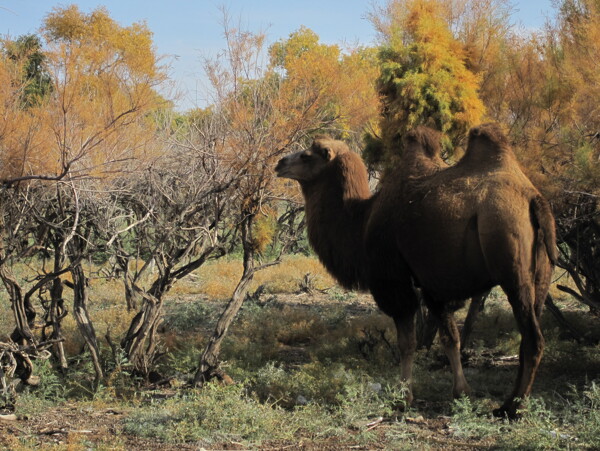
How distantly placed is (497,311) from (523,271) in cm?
515

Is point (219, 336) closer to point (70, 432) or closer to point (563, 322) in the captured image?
point (70, 432)

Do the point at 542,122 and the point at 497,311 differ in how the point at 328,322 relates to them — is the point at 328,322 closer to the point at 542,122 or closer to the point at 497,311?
the point at 497,311

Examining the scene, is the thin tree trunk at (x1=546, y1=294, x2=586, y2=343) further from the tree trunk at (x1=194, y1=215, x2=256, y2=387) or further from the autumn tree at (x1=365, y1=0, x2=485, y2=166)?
the tree trunk at (x1=194, y1=215, x2=256, y2=387)

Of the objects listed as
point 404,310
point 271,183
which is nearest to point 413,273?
point 404,310

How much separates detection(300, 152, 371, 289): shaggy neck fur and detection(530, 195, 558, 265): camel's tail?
75.3 inches

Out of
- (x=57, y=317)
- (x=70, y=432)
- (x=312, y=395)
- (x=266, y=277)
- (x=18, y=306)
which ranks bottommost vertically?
(x=312, y=395)

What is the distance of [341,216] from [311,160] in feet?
2.28

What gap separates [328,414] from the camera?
6.50 metres

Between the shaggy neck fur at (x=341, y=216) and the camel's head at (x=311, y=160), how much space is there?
68 mm

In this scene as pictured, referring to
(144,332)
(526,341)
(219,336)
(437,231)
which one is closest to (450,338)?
(526,341)

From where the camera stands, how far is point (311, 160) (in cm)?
811

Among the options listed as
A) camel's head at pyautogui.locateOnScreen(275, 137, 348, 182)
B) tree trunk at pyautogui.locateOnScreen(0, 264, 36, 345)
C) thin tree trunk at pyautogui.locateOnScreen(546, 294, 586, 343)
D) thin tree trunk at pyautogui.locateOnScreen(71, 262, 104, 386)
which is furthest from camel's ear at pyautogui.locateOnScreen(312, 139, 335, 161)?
thin tree trunk at pyautogui.locateOnScreen(546, 294, 586, 343)

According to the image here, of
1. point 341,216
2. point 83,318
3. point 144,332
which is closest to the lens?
point 83,318

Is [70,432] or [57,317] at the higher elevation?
[57,317]
